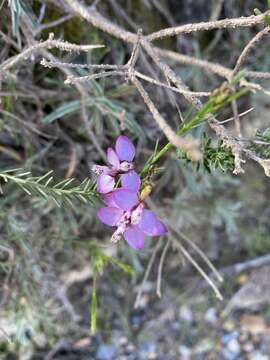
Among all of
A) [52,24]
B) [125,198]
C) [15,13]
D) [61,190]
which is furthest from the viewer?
[52,24]

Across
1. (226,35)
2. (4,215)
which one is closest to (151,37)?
(4,215)

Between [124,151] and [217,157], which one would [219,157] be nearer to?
[217,157]

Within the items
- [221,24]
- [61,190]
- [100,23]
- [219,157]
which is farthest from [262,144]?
[100,23]

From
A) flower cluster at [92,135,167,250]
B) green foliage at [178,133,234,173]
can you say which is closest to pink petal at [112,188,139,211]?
flower cluster at [92,135,167,250]

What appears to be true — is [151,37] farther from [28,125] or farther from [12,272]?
[12,272]

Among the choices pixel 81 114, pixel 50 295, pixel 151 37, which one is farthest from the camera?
pixel 50 295

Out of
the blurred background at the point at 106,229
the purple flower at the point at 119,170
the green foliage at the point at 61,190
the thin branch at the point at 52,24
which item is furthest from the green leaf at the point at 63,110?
the purple flower at the point at 119,170

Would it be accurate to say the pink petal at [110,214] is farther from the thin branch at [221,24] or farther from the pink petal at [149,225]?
the thin branch at [221,24]
